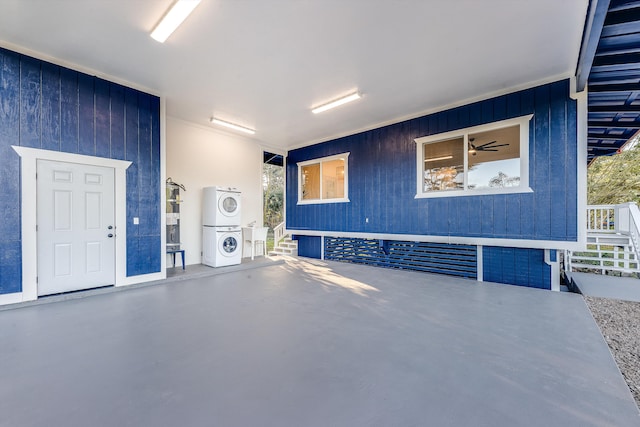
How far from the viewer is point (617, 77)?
3.93 m

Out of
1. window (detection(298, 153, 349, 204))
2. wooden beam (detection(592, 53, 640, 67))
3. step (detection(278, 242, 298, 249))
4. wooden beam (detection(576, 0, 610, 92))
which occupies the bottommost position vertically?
step (detection(278, 242, 298, 249))

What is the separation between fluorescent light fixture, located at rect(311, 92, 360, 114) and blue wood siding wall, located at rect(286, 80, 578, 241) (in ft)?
5.48

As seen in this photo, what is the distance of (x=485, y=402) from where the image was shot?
1.74 m

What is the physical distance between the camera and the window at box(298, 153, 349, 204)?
24.0 ft

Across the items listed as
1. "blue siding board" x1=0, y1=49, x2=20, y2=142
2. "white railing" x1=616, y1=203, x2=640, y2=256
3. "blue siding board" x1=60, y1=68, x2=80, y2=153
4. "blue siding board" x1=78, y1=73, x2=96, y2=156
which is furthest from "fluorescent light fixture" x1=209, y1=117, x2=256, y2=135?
"white railing" x1=616, y1=203, x2=640, y2=256

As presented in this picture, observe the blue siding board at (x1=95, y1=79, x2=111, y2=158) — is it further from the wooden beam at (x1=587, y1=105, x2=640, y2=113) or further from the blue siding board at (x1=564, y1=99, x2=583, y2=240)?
the wooden beam at (x1=587, y1=105, x2=640, y2=113)

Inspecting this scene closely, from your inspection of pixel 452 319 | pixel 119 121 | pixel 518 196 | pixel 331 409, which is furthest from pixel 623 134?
pixel 119 121

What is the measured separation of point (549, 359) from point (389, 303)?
5.90ft

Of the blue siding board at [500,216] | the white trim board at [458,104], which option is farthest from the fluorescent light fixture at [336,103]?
the blue siding board at [500,216]

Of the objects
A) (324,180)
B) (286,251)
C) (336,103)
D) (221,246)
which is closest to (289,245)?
(286,251)

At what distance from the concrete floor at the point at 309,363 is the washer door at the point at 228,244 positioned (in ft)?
7.21

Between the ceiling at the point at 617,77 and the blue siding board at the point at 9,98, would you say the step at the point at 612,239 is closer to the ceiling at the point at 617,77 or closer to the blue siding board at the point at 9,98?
the ceiling at the point at 617,77

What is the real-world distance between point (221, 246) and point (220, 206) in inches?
36.9

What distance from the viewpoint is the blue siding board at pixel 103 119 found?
430 centimetres
